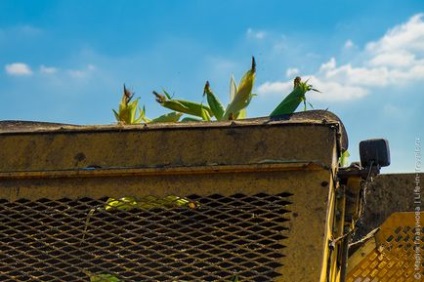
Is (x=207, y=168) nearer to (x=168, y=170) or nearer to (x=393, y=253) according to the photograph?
(x=168, y=170)

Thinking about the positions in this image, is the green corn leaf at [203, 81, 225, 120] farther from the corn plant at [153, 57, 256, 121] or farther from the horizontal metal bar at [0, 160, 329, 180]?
the horizontal metal bar at [0, 160, 329, 180]

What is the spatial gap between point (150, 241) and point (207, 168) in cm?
25

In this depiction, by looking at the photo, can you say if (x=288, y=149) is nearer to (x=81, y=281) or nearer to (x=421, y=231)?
(x=81, y=281)

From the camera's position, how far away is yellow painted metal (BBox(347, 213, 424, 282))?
266 centimetres

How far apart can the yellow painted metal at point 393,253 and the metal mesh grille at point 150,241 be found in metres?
0.77

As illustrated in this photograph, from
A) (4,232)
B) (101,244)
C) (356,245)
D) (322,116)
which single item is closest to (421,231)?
(356,245)

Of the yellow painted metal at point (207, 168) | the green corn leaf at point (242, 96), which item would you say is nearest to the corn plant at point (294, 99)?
the green corn leaf at point (242, 96)

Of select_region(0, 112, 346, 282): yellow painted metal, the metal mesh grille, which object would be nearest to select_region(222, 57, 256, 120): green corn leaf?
select_region(0, 112, 346, 282): yellow painted metal

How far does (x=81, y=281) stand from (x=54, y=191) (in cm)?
31

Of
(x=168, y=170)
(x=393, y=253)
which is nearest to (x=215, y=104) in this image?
(x=168, y=170)

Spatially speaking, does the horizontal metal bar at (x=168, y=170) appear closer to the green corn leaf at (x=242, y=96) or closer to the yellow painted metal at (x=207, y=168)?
the yellow painted metal at (x=207, y=168)

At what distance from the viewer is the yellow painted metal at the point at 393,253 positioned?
8.73 feet

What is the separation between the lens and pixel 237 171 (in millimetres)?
2057

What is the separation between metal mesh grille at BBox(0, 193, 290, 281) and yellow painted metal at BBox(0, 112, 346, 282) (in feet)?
0.05
